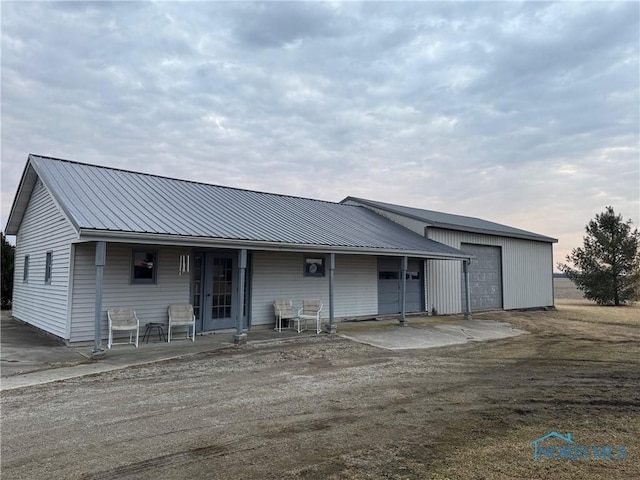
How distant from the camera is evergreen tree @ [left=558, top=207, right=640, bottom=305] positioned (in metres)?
24.0

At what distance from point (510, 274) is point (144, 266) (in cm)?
1601

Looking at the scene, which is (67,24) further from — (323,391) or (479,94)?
(479,94)

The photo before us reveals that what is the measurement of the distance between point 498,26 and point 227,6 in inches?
285

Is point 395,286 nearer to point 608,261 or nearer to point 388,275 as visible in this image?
point 388,275

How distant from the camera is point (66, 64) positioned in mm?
11805

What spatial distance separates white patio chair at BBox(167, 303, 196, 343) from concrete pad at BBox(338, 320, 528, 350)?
3806mm

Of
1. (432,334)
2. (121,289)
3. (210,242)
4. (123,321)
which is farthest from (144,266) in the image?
(432,334)

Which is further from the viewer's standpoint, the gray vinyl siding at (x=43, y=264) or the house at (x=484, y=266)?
the house at (x=484, y=266)

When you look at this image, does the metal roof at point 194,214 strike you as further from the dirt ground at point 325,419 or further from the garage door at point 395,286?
the dirt ground at point 325,419

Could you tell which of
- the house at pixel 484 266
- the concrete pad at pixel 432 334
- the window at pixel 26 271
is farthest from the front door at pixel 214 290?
the house at pixel 484 266

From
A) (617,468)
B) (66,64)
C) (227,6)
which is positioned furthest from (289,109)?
(617,468)

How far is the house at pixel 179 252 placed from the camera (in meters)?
8.78

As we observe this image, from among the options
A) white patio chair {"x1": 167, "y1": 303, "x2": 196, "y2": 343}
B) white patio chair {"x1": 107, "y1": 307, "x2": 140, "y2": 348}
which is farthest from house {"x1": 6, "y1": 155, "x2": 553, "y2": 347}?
white patio chair {"x1": 167, "y1": 303, "x2": 196, "y2": 343}

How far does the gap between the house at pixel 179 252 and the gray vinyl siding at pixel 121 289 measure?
0.07 ft
